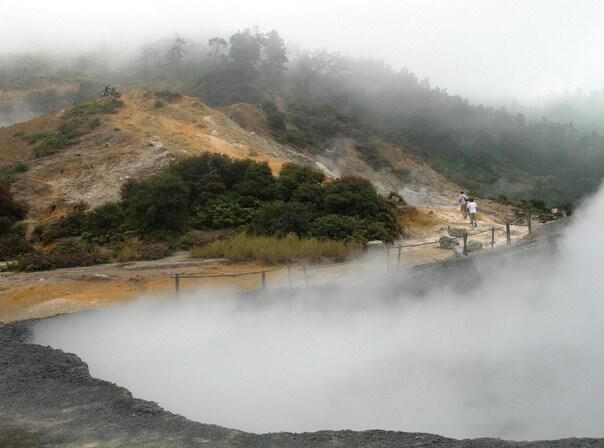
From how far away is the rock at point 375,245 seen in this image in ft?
62.3

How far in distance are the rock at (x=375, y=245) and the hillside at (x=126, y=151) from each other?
9.67 m

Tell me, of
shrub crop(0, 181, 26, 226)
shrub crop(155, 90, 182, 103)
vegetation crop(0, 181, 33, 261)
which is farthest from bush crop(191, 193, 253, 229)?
shrub crop(155, 90, 182, 103)

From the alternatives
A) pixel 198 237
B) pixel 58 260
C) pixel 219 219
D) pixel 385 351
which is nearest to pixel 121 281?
pixel 58 260

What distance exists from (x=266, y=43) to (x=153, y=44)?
75.1 ft

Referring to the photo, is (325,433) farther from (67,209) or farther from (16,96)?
(16,96)

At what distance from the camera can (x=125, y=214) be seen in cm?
2150

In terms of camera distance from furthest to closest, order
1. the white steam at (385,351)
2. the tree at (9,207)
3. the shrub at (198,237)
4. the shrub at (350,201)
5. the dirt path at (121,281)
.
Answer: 1. the tree at (9,207)
2. the shrub at (350,201)
3. the shrub at (198,237)
4. the dirt path at (121,281)
5. the white steam at (385,351)

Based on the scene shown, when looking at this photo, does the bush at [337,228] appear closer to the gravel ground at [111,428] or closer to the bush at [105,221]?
the bush at [105,221]

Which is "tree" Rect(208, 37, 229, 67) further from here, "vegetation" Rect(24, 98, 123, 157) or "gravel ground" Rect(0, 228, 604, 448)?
"gravel ground" Rect(0, 228, 604, 448)

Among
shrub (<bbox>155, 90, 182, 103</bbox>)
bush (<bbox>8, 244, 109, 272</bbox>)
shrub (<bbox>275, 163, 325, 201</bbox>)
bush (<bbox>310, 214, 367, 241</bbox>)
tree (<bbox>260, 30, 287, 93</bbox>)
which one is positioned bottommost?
bush (<bbox>8, 244, 109, 272</bbox>)

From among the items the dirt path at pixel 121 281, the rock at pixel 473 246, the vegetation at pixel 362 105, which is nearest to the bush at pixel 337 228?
the dirt path at pixel 121 281

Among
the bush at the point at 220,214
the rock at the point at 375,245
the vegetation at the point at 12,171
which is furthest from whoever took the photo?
the vegetation at the point at 12,171

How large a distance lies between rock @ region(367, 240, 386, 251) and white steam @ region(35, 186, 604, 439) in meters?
4.93

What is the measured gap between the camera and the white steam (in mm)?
8352
